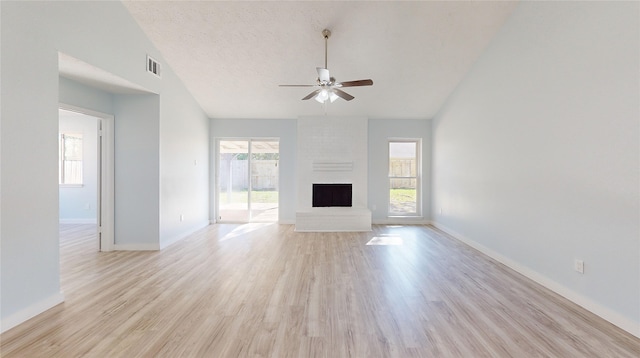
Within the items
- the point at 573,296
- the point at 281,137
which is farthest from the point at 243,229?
the point at 573,296

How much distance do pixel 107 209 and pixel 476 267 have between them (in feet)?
17.9

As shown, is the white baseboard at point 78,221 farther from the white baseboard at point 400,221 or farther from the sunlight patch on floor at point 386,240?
the white baseboard at point 400,221

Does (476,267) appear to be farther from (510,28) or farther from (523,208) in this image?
(510,28)

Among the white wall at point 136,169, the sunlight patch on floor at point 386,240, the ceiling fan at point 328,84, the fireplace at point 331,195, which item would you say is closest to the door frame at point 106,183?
the white wall at point 136,169

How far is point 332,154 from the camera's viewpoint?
6.55 meters

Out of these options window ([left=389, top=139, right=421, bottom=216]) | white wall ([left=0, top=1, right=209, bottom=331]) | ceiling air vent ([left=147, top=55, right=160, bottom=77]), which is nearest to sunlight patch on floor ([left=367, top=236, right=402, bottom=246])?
window ([left=389, top=139, right=421, bottom=216])

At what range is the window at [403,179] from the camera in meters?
6.82

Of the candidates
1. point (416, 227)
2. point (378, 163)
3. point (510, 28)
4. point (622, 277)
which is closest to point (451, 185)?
point (416, 227)

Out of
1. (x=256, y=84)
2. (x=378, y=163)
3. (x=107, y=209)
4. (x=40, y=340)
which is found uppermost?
(x=256, y=84)

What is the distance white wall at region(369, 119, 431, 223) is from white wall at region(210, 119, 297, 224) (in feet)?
6.27

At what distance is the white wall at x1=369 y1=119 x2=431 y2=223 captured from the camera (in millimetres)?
6688

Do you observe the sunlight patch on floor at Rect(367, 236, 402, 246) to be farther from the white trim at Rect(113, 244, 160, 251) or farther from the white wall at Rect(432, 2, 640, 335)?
the white trim at Rect(113, 244, 160, 251)

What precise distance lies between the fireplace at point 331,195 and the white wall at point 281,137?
560 millimetres

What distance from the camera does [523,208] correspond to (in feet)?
11.4
